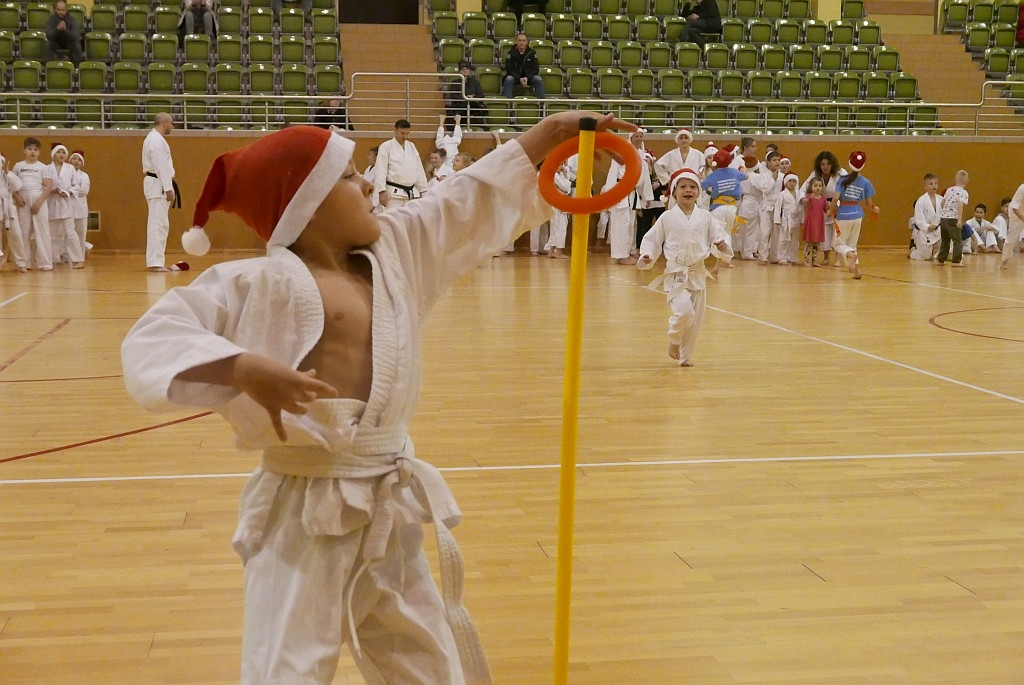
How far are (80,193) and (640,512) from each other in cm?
1318

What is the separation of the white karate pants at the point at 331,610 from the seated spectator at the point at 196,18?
17.7 metres

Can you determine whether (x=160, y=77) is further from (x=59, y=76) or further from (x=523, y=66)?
(x=523, y=66)

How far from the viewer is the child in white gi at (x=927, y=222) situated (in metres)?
17.0

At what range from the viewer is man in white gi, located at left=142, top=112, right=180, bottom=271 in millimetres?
Answer: 13750

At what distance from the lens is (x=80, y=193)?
15.5 metres

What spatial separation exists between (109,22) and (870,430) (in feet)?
53.7

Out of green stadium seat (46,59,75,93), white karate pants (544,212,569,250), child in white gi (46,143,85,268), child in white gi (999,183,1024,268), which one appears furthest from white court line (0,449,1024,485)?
green stadium seat (46,59,75,93)

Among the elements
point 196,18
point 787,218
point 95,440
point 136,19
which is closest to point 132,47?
point 136,19

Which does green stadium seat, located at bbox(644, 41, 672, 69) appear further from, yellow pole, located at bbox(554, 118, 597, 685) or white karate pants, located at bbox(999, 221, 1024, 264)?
yellow pole, located at bbox(554, 118, 597, 685)

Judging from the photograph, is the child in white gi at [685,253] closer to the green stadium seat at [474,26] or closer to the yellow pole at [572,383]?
the yellow pole at [572,383]

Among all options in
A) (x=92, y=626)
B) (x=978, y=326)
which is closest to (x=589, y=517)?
(x=92, y=626)

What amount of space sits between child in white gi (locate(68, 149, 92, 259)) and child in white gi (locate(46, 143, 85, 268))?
0.09 metres

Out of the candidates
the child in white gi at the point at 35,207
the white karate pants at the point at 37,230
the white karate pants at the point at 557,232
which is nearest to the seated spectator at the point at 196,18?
the child in white gi at the point at 35,207

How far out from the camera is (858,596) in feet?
11.4
